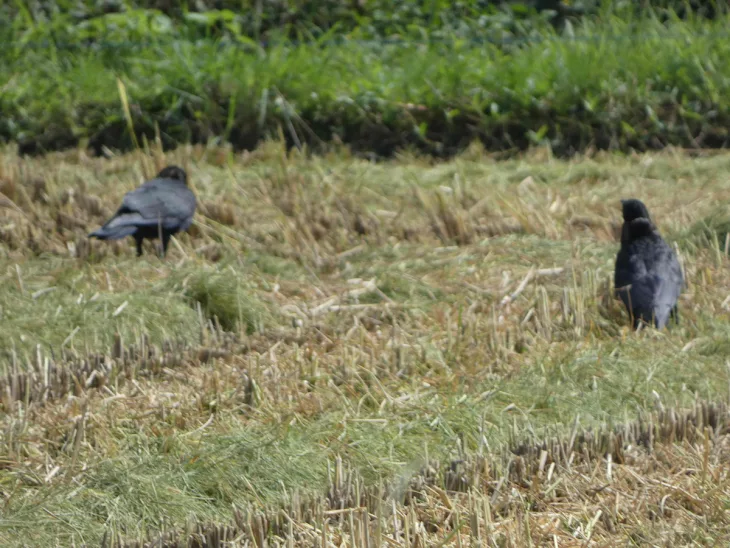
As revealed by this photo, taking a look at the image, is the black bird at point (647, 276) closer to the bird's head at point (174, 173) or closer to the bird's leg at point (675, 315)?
the bird's leg at point (675, 315)

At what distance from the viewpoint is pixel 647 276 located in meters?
4.71

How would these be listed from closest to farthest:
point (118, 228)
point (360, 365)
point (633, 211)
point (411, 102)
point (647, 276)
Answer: point (360, 365)
point (647, 276)
point (633, 211)
point (118, 228)
point (411, 102)

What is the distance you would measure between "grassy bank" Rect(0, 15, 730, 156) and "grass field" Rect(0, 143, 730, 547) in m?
1.01

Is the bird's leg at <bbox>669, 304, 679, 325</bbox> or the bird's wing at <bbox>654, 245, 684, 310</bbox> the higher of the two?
the bird's wing at <bbox>654, 245, 684, 310</bbox>

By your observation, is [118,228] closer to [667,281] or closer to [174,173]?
[174,173]

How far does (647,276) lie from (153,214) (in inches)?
102

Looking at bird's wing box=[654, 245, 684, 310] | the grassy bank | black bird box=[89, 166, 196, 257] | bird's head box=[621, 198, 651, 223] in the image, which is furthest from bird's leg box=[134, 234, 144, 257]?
bird's wing box=[654, 245, 684, 310]

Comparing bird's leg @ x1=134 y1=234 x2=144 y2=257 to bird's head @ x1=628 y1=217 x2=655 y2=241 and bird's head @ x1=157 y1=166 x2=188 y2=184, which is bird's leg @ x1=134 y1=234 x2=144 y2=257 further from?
bird's head @ x1=628 y1=217 x2=655 y2=241

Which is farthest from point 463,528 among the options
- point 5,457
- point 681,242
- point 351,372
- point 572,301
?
point 681,242

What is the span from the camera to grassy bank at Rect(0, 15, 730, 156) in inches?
325

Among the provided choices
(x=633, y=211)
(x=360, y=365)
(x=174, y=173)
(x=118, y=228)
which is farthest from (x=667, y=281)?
(x=174, y=173)

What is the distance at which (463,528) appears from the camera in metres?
3.09

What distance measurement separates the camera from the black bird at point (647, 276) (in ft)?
15.3

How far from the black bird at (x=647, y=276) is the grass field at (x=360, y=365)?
0.34 ft
